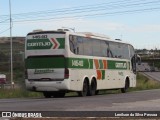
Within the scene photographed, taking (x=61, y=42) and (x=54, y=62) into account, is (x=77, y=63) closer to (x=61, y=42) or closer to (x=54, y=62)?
(x=54, y=62)

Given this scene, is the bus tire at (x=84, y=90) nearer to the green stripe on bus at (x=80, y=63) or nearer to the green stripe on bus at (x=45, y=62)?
the green stripe on bus at (x=80, y=63)

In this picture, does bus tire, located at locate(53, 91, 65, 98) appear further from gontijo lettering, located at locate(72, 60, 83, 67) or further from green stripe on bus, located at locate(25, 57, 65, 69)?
green stripe on bus, located at locate(25, 57, 65, 69)

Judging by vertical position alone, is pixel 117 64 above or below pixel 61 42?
below

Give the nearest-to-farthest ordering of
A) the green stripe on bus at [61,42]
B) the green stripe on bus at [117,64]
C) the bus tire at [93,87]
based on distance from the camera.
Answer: the green stripe on bus at [61,42], the bus tire at [93,87], the green stripe on bus at [117,64]

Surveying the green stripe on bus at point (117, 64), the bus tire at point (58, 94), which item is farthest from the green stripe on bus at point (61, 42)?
the green stripe on bus at point (117, 64)

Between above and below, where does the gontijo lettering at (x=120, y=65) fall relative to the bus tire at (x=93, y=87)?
above

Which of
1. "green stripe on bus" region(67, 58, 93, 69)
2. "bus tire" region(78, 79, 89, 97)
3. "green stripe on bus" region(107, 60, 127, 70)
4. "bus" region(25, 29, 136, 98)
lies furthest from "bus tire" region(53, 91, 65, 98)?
"green stripe on bus" region(107, 60, 127, 70)

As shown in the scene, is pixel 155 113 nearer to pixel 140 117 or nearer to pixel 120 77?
pixel 140 117

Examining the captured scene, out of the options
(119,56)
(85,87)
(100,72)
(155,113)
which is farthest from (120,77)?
(155,113)

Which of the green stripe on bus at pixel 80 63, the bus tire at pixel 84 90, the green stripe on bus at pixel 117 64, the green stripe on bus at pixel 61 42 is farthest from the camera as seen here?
the green stripe on bus at pixel 117 64

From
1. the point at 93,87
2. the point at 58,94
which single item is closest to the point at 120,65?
the point at 93,87

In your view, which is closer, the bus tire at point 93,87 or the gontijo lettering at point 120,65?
the bus tire at point 93,87

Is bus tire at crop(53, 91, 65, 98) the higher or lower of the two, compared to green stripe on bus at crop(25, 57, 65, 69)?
lower

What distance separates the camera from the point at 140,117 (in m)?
13.6
